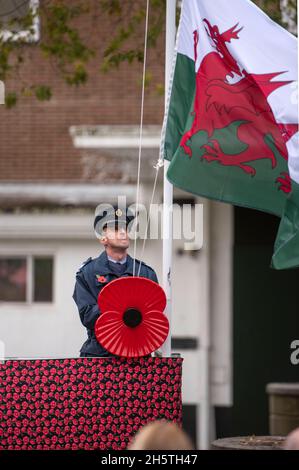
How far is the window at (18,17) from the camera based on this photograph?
10.6 meters

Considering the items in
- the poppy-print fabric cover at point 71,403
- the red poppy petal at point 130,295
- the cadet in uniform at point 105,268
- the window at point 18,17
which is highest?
the window at point 18,17

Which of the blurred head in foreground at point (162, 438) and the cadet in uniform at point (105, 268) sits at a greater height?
the cadet in uniform at point (105, 268)

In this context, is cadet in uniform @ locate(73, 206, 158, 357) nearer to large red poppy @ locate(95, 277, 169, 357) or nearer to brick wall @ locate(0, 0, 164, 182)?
large red poppy @ locate(95, 277, 169, 357)

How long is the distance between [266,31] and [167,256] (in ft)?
5.26

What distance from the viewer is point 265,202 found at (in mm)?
7367

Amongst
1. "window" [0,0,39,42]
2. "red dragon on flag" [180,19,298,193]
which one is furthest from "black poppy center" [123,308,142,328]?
"window" [0,0,39,42]

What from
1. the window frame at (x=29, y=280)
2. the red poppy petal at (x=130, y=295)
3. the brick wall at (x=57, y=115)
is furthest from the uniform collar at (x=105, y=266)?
the brick wall at (x=57, y=115)

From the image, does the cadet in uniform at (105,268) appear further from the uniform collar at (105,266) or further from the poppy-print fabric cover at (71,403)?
the poppy-print fabric cover at (71,403)

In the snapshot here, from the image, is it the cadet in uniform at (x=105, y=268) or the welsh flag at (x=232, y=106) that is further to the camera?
the welsh flag at (x=232, y=106)

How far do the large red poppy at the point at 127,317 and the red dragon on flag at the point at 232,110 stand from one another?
1.08 meters

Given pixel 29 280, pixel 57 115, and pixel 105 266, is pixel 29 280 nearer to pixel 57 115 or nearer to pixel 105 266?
pixel 57 115

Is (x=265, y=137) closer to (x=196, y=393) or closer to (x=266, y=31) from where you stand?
(x=266, y=31)
